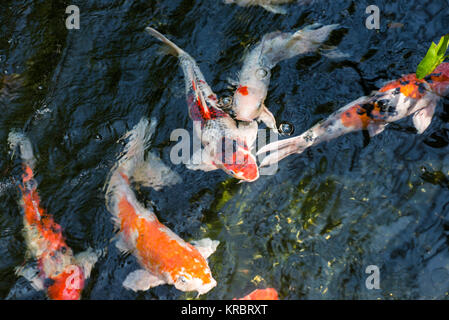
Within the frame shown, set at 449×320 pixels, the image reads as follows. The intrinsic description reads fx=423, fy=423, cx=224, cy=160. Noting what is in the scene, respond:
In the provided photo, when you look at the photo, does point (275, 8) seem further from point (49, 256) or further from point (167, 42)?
point (49, 256)

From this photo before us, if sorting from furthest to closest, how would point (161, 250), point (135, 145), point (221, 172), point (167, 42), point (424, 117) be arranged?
point (167, 42)
point (135, 145)
point (221, 172)
point (424, 117)
point (161, 250)

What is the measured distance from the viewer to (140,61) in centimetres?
558

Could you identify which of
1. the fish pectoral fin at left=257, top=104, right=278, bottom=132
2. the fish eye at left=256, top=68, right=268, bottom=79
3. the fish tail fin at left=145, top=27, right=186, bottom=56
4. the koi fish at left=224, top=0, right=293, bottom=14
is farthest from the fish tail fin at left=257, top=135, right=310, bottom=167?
the koi fish at left=224, top=0, right=293, bottom=14

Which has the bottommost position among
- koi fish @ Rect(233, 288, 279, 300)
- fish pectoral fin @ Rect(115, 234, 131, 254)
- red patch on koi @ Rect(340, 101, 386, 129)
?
koi fish @ Rect(233, 288, 279, 300)

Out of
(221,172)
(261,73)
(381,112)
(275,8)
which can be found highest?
(275,8)

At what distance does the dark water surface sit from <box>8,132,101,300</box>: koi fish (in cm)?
10

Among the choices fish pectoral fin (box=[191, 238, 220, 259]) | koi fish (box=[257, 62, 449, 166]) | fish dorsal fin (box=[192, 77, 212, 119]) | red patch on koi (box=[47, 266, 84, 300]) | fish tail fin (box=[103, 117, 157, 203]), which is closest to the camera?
red patch on koi (box=[47, 266, 84, 300])

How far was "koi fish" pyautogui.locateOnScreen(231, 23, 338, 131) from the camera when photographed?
5.07 meters

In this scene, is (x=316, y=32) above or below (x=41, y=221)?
above

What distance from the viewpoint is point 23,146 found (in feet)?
17.3

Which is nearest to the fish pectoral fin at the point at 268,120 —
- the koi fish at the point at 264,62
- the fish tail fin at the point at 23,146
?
the koi fish at the point at 264,62

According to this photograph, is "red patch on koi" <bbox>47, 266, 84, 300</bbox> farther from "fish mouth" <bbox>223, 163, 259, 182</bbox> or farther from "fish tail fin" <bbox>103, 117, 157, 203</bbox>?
"fish mouth" <bbox>223, 163, 259, 182</bbox>

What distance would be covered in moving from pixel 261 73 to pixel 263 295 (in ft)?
8.53

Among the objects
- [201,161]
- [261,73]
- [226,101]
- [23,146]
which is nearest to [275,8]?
[261,73]
